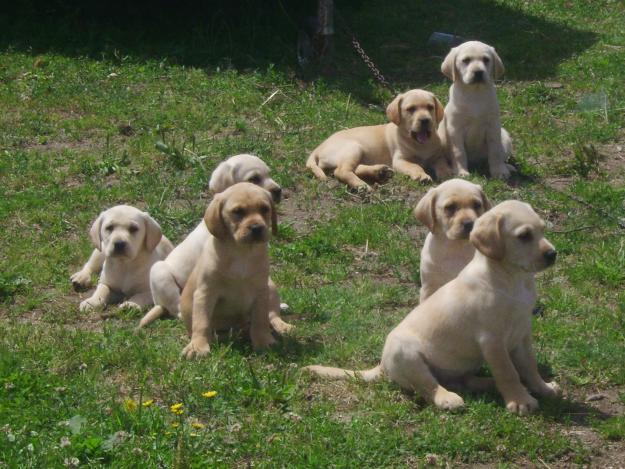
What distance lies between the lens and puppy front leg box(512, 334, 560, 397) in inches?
246

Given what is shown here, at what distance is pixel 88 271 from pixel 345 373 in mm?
3006

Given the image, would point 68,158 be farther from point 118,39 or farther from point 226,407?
point 226,407

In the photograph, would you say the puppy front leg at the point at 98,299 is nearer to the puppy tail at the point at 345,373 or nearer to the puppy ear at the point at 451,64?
the puppy tail at the point at 345,373

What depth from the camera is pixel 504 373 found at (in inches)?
239

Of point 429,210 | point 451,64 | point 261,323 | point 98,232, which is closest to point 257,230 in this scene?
point 261,323

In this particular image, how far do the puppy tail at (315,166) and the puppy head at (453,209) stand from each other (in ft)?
11.4

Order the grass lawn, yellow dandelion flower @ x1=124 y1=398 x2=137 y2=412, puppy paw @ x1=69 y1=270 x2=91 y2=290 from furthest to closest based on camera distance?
puppy paw @ x1=69 y1=270 x2=91 y2=290, yellow dandelion flower @ x1=124 y1=398 x2=137 y2=412, the grass lawn

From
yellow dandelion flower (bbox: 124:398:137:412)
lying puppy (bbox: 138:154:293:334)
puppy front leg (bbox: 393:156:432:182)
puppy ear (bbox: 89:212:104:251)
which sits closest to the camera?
yellow dandelion flower (bbox: 124:398:137:412)

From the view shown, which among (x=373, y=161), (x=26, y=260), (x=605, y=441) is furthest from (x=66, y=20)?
(x=605, y=441)

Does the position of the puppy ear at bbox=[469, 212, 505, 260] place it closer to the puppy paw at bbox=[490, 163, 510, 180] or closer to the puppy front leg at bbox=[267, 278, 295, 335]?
the puppy front leg at bbox=[267, 278, 295, 335]

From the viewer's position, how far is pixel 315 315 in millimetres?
7855

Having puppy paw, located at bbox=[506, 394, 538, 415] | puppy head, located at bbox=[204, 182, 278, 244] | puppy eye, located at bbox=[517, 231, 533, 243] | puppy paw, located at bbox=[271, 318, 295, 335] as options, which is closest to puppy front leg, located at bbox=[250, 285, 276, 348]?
puppy paw, located at bbox=[271, 318, 295, 335]

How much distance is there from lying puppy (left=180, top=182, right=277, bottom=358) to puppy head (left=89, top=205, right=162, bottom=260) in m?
1.01

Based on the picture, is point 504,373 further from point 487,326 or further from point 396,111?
point 396,111
